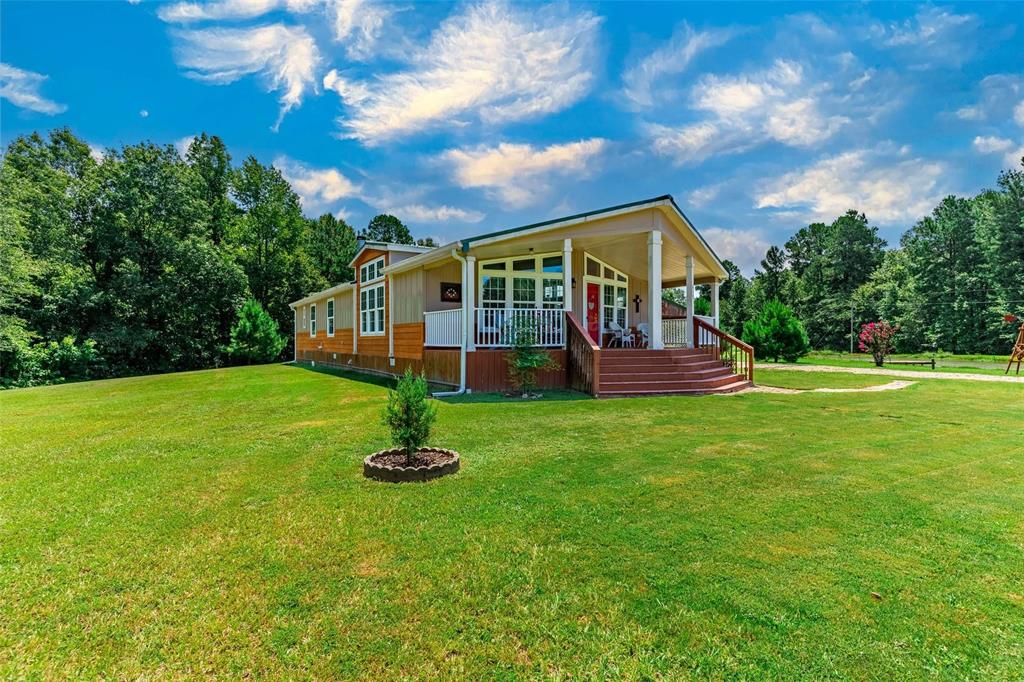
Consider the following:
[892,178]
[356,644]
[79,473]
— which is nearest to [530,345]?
[79,473]

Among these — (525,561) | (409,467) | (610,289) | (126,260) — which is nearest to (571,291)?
(610,289)

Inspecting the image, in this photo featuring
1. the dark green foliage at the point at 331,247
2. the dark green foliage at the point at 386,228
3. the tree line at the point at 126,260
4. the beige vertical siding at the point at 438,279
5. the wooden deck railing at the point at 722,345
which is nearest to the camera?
the wooden deck railing at the point at 722,345

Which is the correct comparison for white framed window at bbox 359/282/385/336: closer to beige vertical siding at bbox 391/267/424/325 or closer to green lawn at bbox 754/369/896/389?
beige vertical siding at bbox 391/267/424/325

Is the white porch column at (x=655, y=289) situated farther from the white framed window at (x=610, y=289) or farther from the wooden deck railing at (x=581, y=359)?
the white framed window at (x=610, y=289)

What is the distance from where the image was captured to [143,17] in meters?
10.6

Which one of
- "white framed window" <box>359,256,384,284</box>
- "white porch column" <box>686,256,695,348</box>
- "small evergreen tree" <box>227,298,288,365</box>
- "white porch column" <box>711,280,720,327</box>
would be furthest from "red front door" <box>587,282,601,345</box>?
"small evergreen tree" <box>227,298,288,365</box>

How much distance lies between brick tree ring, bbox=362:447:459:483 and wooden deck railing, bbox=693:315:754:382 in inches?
379

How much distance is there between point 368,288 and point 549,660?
601 inches

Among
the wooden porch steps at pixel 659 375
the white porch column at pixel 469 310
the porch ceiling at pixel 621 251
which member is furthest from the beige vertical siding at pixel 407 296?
the wooden porch steps at pixel 659 375

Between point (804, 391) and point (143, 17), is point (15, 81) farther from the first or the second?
point (804, 391)

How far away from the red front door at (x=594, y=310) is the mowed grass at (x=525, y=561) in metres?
8.31

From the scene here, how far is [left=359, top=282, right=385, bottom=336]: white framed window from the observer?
1501 cm

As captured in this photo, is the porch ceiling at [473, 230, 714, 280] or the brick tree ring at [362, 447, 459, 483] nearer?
the brick tree ring at [362, 447, 459, 483]

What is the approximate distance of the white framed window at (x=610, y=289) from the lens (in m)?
13.6
